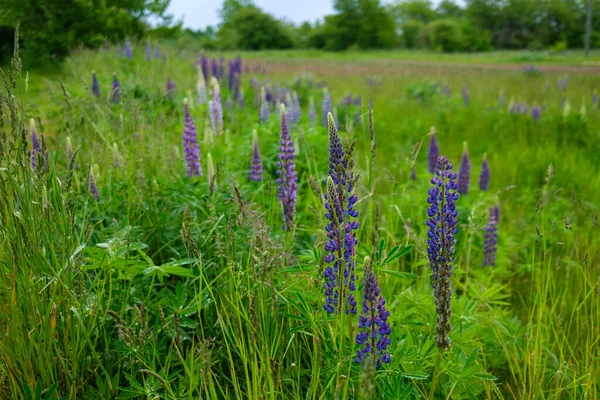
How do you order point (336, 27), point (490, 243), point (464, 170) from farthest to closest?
point (336, 27) → point (464, 170) → point (490, 243)

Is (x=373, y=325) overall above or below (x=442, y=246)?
below

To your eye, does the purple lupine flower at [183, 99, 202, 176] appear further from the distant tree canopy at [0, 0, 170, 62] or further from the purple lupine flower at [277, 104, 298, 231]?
the distant tree canopy at [0, 0, 170, 62]

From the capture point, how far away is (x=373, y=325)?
142 cm

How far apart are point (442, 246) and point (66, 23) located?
12.7 meters

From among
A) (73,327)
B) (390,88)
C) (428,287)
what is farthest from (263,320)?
(390,88)

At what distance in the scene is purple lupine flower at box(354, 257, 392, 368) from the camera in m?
1.34

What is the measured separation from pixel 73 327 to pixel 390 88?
9.84m

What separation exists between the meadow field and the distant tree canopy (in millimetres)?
6053

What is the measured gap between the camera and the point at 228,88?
8.20 meters

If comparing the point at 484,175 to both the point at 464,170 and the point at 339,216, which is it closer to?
the point at 464,170

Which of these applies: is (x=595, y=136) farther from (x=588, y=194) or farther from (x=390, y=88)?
(x=390, y=88)

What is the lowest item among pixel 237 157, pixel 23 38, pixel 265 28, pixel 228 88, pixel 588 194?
pixel 588 194

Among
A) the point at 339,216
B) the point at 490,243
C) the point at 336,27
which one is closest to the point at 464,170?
the point at 490,243

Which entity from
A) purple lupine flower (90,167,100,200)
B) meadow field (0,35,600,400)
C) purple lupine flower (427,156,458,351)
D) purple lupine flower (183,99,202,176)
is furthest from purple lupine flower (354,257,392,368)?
purple lupine flower (183,99,202,176)
